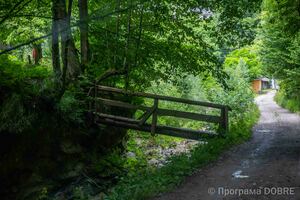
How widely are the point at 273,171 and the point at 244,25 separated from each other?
5.61 metres

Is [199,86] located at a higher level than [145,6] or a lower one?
lower

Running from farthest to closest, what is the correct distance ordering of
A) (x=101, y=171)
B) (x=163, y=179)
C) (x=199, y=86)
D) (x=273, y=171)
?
(x=199, y=86), (x=101, y=171), (x=273, y=171), (x=163, y=179)

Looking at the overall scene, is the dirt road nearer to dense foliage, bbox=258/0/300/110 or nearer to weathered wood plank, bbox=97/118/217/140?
weathered wood plank, bbox=97/118/217/140

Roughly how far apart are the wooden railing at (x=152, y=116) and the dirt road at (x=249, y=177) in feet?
3.61

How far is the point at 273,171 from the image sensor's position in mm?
7609

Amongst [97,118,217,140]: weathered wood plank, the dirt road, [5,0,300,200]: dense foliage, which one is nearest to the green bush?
[5,0,300,200]: dense foliage

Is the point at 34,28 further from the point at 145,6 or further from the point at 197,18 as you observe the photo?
the point at 197,18

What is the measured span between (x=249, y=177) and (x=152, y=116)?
4.18 meters

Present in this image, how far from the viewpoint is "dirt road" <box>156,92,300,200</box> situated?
620cm

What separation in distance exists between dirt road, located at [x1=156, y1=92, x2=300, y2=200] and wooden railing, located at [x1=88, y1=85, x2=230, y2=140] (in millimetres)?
1100

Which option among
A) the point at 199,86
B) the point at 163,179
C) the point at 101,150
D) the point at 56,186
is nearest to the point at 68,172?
the point at 56,186

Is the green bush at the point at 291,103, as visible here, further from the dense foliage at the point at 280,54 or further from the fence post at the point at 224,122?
the fence post at the point at 224,122

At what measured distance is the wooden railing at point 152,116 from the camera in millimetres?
10336

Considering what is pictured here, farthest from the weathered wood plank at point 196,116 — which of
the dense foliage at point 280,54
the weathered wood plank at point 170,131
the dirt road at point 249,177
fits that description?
the dense foliage at point 280,54
